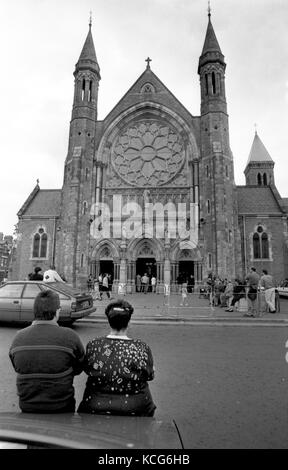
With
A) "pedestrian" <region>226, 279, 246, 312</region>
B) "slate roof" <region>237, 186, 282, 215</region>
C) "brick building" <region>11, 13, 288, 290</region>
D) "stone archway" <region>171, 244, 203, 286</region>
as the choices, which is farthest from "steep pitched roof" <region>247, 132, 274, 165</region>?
"pedestrian" <region>226, 279, 246, 312</region>

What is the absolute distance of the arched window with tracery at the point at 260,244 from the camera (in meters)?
29.2

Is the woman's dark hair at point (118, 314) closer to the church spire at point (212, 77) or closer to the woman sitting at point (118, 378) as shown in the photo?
the woman sitting at point (118, 378)

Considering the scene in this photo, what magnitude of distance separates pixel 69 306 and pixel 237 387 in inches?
230

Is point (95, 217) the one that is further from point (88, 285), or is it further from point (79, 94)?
point (79, 94)

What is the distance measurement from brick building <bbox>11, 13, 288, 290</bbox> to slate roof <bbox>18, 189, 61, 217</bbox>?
90cm

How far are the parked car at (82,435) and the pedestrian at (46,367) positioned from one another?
0.60 meters

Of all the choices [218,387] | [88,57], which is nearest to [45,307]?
[218,387]

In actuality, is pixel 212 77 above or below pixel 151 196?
above

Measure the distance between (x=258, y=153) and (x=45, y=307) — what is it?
50.9m

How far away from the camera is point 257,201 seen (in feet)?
106

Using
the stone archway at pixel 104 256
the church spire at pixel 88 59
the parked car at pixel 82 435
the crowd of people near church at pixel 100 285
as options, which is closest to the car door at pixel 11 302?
the parked car at pixel 82 435

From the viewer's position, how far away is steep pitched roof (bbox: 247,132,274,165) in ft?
154

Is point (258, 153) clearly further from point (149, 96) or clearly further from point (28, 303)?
point (28, 303)

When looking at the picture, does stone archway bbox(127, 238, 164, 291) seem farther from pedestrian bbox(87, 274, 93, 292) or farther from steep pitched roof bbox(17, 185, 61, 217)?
steep pitched roof bbox(17, 185, 61, 217)
